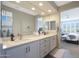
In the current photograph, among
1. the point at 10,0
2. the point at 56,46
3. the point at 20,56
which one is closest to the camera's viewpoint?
the point at 20,56

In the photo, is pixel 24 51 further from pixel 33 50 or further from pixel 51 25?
pixel 51 25

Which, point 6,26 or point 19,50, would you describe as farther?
point 6,26

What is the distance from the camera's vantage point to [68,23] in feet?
35.5

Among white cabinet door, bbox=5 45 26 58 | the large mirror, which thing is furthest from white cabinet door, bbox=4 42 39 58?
the large mirror

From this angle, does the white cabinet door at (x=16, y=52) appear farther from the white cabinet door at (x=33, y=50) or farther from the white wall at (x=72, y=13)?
the white wall at (x=72, y=13)

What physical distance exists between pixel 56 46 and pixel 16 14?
3788 millimetres

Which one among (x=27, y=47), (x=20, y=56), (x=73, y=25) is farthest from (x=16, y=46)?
(x=73, y=25)

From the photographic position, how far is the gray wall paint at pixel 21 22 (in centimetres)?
256

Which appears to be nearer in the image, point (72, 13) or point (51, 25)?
point (51, 25)

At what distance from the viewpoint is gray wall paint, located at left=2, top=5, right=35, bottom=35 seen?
8.39 ft

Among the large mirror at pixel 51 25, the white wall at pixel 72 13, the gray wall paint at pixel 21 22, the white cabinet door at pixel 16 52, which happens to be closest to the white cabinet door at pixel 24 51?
→ the white cabinet door at pixel 16 52

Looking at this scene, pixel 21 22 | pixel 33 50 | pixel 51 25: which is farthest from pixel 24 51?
pixel 51 25

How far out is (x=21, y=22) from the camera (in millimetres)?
2852

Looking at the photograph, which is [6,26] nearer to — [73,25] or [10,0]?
[10,0]
